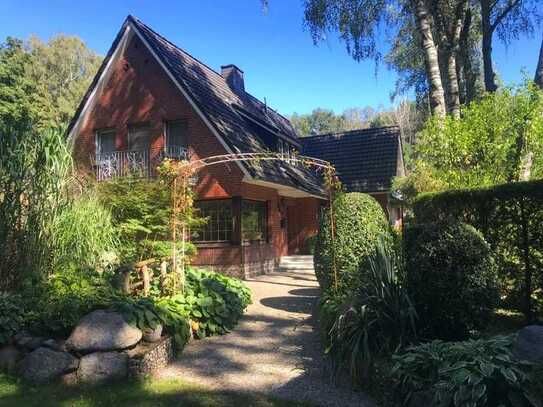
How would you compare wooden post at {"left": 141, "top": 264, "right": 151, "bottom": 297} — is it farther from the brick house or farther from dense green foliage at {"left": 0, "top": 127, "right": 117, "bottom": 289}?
the brick house

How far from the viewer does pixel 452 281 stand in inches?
189

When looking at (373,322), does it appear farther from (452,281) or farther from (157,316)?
(157,316)

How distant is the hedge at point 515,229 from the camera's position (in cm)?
612

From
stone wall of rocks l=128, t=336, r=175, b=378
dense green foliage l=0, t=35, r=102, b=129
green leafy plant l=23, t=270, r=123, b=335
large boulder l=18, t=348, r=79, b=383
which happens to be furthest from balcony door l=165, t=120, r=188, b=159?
dense green foliage l=0, t=35, r=102, b=129

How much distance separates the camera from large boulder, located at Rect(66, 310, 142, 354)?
203 inches

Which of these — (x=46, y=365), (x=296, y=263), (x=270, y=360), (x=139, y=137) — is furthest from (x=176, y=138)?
(x=46, y=365)

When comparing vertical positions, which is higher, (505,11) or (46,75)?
(46,75)

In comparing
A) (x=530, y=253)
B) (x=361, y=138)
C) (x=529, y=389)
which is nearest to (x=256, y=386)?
(x=529, y=389)

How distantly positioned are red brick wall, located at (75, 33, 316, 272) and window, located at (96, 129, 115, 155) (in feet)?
0.62

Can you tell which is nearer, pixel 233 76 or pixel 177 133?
pixel 177 133

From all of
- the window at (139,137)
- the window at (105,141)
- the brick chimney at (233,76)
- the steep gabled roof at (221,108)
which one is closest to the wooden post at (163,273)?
the steep gabled roof at (221,108)

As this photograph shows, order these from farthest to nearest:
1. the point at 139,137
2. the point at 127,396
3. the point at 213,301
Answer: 1. the point at 139,137
2. the point at 213,301
3. the point at 127,396

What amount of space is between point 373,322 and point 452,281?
101 cm

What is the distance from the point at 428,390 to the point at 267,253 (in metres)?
12.0
